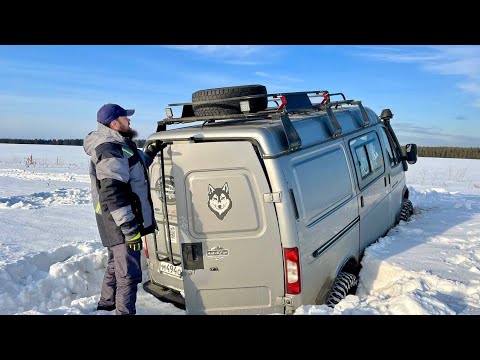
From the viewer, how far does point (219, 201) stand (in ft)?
12.0

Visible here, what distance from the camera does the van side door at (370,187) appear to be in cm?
517

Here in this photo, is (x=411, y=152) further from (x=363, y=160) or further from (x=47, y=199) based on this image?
(x=47, y=199)

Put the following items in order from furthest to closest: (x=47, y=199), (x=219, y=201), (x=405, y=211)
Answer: (x=47, y=199) → (x=405, y=211) → (x=219, y=201)

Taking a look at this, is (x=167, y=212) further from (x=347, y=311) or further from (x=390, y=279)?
(x=390, y=279)

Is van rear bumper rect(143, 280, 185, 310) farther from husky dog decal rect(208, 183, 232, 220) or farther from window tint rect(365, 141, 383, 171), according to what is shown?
window tint rect(365, 141, 383, 171)

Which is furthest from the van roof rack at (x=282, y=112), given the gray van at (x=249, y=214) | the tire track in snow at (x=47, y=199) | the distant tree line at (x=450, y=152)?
the distant tree line at (x=450, y=152)

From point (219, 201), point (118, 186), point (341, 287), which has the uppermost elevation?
point (118, 186)

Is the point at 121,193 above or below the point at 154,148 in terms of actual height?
below

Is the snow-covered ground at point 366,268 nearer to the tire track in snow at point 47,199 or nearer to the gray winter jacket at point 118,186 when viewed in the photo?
the gray winter jacket at point 118,186

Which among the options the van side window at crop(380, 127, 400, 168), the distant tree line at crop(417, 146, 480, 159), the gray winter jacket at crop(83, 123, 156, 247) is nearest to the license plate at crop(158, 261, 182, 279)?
the gray winter jacket at crop(83, 123, 156, 247)

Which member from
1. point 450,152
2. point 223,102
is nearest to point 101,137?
point 223,102

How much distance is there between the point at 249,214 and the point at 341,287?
1.40 m
